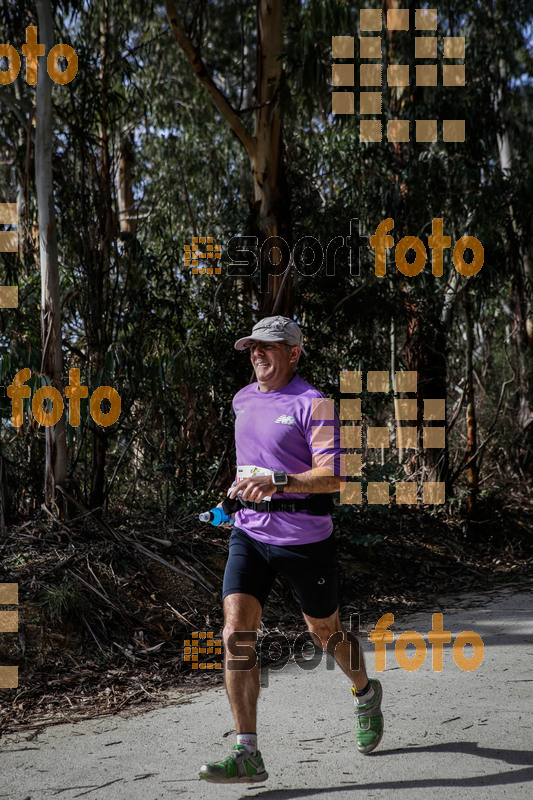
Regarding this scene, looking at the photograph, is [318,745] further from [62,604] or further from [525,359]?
[525,359]

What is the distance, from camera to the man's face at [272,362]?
13.1 feet

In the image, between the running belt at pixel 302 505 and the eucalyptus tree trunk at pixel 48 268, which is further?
the eucalyptus tree trunk at pixel 48 268

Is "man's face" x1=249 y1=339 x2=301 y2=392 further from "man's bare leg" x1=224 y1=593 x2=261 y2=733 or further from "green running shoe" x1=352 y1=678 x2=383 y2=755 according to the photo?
"green running shoe" x1=352 y1=678 x2=383 y2=755

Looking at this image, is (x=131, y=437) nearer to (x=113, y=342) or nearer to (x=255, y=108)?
(x=113, y=342)

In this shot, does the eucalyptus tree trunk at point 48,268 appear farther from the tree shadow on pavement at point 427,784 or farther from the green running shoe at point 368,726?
the tree shadow on pavement at point 427,784

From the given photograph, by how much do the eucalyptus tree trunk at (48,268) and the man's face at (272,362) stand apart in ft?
12.8

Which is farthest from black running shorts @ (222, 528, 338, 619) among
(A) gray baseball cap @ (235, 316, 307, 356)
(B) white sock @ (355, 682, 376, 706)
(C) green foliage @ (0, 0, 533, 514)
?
(C) green foliage @ (0, 0, 533, 514)

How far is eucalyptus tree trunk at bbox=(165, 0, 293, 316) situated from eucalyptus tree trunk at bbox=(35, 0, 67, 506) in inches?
72.9

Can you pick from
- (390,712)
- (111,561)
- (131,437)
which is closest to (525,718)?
(390,712)

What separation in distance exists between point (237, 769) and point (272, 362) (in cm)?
176

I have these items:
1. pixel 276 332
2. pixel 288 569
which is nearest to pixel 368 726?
pixel 288 569

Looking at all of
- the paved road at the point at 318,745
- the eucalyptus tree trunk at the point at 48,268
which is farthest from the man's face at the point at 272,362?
the eucalyptus tree trunk at the point at 48,268

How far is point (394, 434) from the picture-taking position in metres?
11.9

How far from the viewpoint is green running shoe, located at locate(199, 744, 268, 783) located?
340cm
